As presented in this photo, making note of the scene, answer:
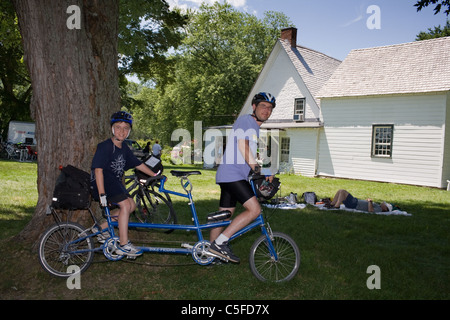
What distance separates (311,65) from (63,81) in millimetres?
22971

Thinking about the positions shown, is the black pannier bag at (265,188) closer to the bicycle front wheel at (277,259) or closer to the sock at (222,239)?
the bicycle front wheel at (277,259)

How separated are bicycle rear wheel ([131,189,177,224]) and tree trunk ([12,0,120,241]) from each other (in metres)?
2.21

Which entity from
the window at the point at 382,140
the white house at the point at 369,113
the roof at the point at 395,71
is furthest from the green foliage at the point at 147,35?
the window at the point at 382,140

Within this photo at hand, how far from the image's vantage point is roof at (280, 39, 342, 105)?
2455 centimetres

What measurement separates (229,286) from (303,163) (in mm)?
19283

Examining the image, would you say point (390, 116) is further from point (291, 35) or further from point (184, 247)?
point (184, 247)

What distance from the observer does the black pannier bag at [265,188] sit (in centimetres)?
486

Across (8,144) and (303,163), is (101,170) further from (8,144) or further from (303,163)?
(8,144)

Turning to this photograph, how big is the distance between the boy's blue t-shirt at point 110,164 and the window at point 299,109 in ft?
67.0

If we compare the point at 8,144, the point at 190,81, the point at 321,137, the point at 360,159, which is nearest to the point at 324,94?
the point at 321,137

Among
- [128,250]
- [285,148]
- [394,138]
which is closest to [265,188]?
[128,250]

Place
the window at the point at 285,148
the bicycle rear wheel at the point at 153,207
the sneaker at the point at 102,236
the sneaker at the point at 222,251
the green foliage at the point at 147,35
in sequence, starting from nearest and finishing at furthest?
the sneaker at the point at 222,251 < the sneaker at the point at 102,236 < the bicycle rear wheel at the point at 153,207 < the green foliage at the point at 147,35 < the window at the point at 285,148

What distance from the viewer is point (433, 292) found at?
4.84 meters
